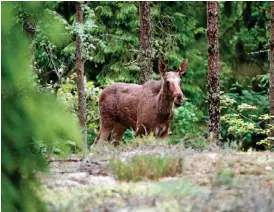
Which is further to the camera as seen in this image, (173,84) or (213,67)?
(213,67)

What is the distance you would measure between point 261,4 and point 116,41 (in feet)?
19.5

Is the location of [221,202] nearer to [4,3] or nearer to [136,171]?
[136,171]

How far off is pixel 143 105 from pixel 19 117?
8913 millimetres

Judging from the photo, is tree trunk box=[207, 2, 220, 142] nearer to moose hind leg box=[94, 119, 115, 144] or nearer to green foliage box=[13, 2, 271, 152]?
moose hind leg box=[94, 119, 115, 144]

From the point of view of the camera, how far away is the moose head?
40.0 ft

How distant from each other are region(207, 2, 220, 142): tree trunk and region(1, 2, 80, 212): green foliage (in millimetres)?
10243

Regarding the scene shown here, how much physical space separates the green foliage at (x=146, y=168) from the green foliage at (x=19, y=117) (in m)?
2.53

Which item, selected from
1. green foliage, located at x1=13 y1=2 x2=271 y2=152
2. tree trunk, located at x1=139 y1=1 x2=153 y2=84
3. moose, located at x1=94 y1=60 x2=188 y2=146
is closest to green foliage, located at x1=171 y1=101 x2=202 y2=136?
green foliage, located at x1=13 y1=2 x2=271 y2=152

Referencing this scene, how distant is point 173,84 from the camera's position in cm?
1244

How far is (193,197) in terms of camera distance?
6301 mm

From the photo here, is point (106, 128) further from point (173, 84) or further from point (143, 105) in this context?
point (173, 84)

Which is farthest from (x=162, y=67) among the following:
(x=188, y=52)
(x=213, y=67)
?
(x=188, y=52)

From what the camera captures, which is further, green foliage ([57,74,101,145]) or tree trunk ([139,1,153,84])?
green foliage ([57,74,101,145])

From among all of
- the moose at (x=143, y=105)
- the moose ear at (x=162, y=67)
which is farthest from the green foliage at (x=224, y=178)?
the moose ear at (x=162, y=67)
